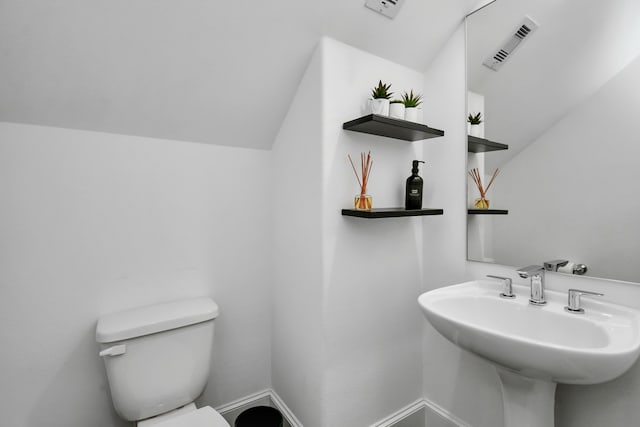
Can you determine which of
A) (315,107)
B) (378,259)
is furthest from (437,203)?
(315,107)

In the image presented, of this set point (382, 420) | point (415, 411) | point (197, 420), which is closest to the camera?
point (197, 420)

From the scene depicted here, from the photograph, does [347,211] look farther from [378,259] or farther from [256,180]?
[256,180]

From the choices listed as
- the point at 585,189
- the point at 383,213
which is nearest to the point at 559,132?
the point at 585,189

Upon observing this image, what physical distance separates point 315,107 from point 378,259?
2.42 feet

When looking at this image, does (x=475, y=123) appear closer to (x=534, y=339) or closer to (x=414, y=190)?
(x=414, y=190)

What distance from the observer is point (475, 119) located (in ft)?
4.93

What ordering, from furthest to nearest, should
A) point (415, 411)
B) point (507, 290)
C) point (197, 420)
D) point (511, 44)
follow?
point (415, 411) < point (511, 44) < point (507, 290) < point (197, 420)

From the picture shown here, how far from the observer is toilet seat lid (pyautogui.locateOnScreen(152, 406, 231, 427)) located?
1183 millimetres

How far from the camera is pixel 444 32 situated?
5.13 feet

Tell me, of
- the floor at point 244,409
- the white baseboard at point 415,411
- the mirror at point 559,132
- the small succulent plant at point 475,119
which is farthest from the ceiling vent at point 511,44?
the floor at point 244,409

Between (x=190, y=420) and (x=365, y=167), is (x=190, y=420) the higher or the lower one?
the lower one

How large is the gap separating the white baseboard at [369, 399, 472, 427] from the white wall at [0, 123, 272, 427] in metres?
0.75

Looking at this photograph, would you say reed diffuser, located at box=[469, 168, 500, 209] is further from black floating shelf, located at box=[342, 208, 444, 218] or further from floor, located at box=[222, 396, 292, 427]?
floor, located at box=[222, 396, 292, 427]

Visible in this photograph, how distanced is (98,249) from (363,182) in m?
1.13
